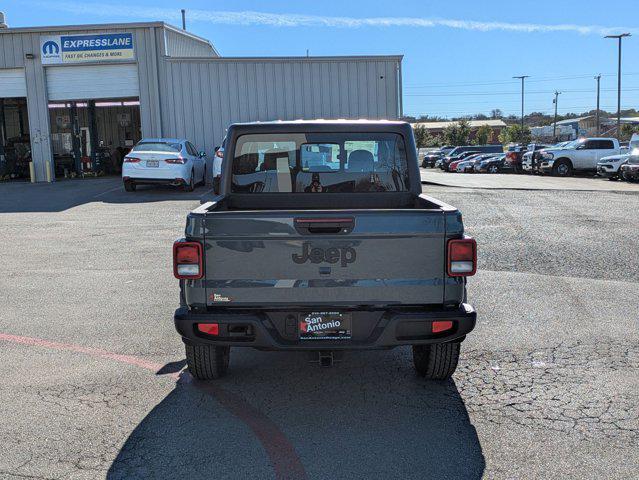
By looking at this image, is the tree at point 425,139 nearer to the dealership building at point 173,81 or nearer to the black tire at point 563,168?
the black tire at point 563,168

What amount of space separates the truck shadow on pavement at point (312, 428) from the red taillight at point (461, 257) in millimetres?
909

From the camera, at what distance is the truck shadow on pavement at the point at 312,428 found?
356 cm

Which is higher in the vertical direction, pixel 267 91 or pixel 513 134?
pixel 267 91

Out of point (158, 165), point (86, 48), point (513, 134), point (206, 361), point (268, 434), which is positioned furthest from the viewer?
point (513, 134)

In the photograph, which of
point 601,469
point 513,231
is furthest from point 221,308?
point 513,231

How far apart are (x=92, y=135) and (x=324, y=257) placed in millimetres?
28074

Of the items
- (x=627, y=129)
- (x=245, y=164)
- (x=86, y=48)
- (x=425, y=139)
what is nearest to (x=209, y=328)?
(x=245, y=164)

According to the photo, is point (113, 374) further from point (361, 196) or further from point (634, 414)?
point (634, 414)

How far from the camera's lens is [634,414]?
4234 millimetres

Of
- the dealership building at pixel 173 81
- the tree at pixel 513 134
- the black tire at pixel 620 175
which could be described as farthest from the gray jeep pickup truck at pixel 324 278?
the tree at pixel 513 134

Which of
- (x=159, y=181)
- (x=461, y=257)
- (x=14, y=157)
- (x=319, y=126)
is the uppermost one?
(x=319, y=126)

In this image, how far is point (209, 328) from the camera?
13.9 feet

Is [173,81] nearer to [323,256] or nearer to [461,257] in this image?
[323,256]

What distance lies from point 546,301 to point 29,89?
23.2 meters
